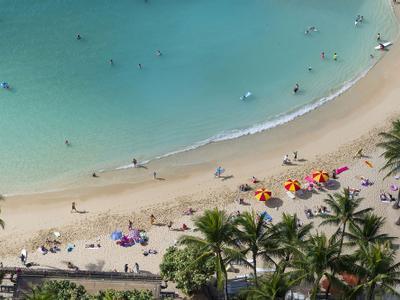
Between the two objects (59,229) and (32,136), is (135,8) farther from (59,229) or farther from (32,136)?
(59,229)

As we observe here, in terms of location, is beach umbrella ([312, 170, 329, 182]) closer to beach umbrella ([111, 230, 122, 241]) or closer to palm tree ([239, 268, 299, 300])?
beach umbrella ([111, 230, 122, 241])

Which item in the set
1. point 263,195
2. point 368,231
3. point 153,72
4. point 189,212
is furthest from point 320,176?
point 153,72

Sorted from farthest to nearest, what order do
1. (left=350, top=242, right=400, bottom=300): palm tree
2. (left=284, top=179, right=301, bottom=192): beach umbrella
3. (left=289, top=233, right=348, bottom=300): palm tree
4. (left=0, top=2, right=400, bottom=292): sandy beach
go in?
(left=284, top=179, right=301, bottom=192): beach umbrella
(left=0, top=2, right=400, bottom=292): sandy beach
(left=289, top=233, right=348, bottom=300): palm tree
(left=350, top=242, right=400, bottom=300): palm tree

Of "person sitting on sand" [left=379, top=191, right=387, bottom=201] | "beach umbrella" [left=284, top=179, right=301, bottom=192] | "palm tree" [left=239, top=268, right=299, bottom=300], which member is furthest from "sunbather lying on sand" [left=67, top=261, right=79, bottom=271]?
"person sitting on sand" [left=379, top=191, right=387, bottom=201]

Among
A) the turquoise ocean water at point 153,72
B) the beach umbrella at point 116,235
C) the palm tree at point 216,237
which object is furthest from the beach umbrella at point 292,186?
the palm tree at point 216,237

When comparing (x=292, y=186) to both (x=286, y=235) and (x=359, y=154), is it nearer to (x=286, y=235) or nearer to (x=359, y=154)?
(x=359, y=154)

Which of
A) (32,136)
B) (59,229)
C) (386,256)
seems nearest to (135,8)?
(32,136)

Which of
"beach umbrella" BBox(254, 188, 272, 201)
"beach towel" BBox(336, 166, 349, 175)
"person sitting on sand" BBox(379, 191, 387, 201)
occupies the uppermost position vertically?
"beach towel" BBox(336, 166, 349, 175)
